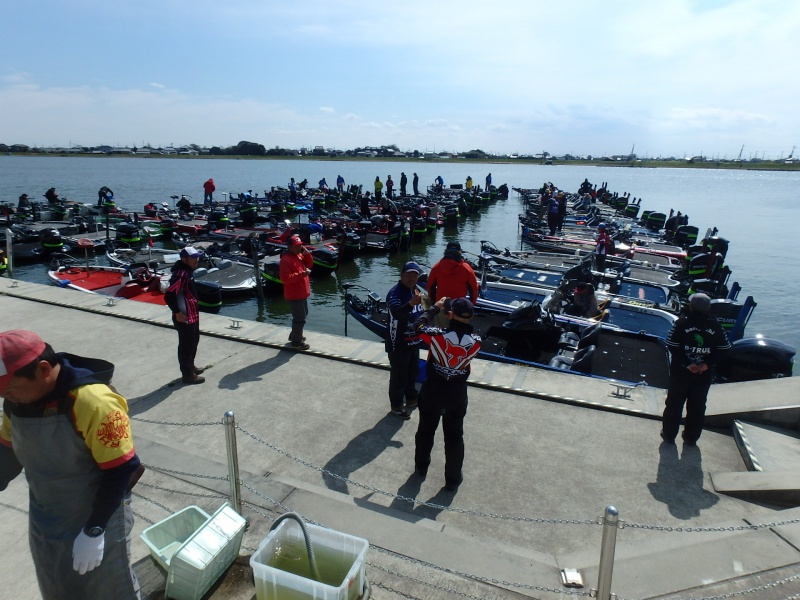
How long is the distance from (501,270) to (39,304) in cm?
1252

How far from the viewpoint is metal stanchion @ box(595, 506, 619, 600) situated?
2.61m

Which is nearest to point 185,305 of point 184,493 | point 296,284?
point 296,284

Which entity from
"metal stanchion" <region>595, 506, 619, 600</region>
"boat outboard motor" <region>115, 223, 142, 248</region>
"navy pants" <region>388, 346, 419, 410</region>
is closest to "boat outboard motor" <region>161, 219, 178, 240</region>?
"boat outboard motor" <region>115, 223, 142, 248</region>

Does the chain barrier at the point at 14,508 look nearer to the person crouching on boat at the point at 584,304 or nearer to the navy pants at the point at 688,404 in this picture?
the navy pants at the point at 688,404

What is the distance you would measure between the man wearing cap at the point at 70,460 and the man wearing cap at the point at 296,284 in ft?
15.9

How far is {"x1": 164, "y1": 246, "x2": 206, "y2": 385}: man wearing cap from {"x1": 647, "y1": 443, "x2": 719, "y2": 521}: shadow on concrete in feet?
17.4

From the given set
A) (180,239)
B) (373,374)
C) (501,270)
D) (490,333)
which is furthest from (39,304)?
(180,239)

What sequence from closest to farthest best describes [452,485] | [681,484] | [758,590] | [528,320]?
[758,590] → [452,485] → [681,484] → [528,320]

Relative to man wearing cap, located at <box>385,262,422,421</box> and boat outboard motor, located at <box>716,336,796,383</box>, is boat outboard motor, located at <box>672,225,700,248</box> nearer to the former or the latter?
boat outboard motor, located at <box>716,336,796,383</box>

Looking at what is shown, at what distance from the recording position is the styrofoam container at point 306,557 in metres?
2.71

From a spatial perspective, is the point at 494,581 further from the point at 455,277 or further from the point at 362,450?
the point at 455,277

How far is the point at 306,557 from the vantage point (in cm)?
295

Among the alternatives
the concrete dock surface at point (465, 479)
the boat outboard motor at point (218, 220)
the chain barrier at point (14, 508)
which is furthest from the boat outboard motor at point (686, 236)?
the chain barrier at point (14, 508)

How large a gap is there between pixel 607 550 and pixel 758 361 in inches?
229
